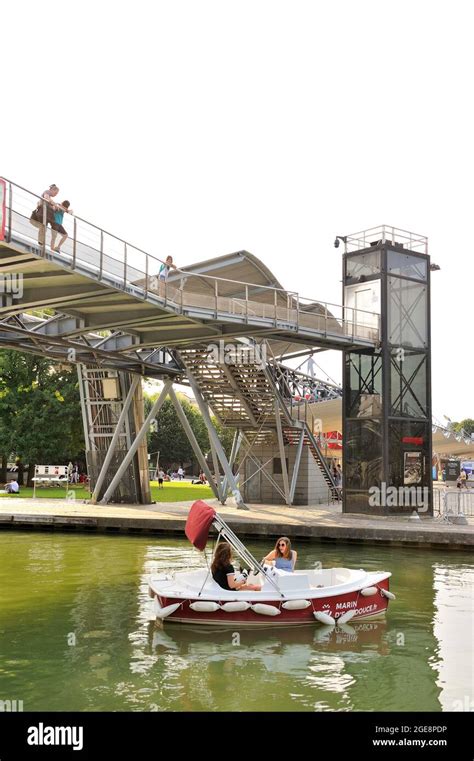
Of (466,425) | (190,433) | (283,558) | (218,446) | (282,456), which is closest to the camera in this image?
(283,558)

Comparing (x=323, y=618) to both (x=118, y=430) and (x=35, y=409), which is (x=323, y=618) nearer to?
(x=118, y=430)

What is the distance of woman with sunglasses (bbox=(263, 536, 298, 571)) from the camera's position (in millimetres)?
15891

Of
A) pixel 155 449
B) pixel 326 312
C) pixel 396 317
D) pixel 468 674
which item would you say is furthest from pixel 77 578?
pixel 155 449

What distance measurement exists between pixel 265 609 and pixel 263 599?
0.59 ft

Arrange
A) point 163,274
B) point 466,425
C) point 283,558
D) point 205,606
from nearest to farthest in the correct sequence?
point 205,606, point 283,558, point 163,274, point 466,425

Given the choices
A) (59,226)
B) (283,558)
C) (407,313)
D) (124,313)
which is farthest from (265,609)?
(407,313)

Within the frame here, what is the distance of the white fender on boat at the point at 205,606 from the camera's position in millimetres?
14320

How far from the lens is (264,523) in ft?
89.1

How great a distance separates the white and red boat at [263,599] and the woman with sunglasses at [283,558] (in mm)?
676

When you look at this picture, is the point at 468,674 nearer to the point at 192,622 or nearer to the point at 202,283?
the point at 192,622

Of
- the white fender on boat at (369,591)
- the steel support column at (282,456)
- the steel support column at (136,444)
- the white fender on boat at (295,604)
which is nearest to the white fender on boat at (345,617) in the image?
the white fender on boat at (369,591)

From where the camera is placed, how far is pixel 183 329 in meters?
28.6

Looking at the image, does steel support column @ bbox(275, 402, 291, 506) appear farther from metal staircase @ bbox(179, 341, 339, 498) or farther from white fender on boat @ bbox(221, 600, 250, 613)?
white fender on boat @ bbox(221, 600, 250, 613)
